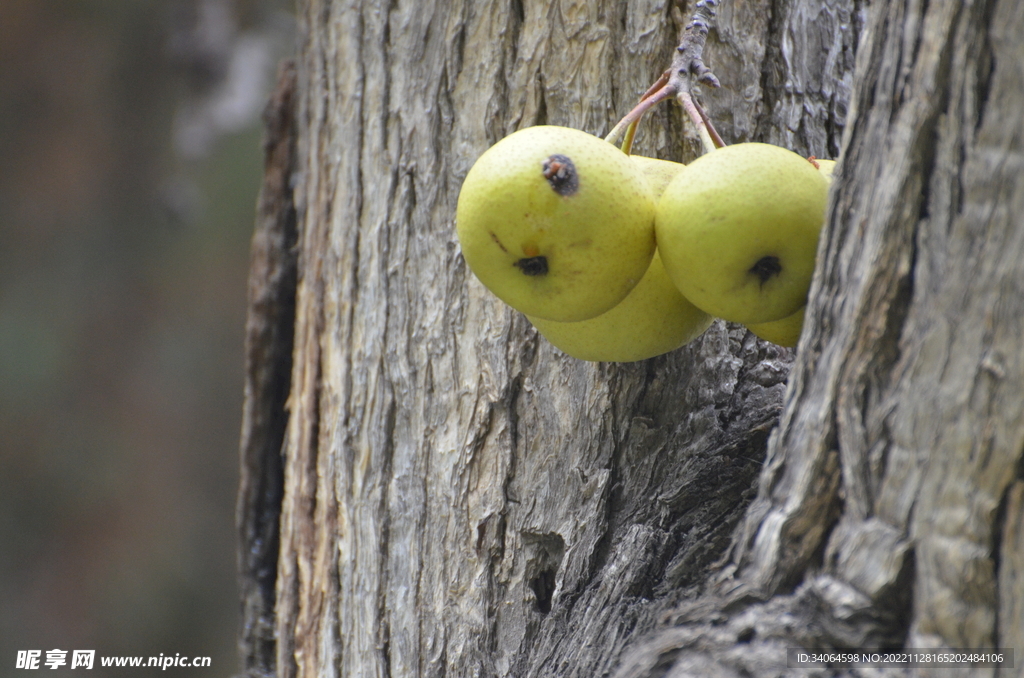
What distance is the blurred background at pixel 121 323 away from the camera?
13.5 feet

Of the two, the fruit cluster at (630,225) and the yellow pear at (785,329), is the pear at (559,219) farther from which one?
the yellow pear at (785,329)

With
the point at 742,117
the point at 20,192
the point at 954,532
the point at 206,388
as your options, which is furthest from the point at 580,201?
the point at 20,192

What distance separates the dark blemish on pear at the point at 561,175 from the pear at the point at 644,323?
16 cm

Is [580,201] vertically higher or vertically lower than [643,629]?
higher

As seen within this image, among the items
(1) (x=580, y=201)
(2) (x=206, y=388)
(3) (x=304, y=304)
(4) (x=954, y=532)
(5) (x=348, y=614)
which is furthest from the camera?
(2) (x=206, y=388)

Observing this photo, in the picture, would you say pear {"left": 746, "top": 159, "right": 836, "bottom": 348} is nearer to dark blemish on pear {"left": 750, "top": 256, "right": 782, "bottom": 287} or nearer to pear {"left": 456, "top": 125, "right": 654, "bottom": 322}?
dark blemish on pear {"left": 750, "top": 256, "right": 782, "bottom": 287}

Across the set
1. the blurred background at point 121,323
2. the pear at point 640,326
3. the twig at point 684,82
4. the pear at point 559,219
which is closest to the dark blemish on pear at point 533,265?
the pear at point 559,219

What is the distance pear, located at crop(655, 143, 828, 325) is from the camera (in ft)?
3.05

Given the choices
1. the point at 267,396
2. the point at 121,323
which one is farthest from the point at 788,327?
the point at 121,323

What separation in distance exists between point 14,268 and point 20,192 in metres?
0.41

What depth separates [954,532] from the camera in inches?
31.7

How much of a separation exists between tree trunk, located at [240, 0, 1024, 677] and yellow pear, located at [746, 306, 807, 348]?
0.10 meters

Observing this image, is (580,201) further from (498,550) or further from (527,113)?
(498,550)

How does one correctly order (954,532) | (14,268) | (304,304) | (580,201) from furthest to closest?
(14,268) < (304,304) < (580,201) < (954,532)
